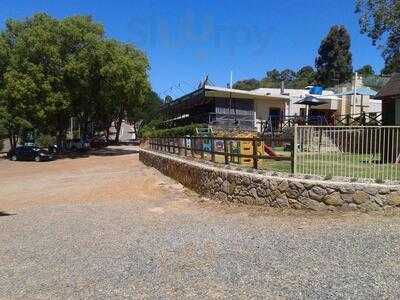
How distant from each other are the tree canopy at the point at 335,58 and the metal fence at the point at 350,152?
8062 centimetres

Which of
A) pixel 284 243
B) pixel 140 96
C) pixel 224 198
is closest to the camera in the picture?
pixel 284 243

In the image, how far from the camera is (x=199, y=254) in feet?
28.0

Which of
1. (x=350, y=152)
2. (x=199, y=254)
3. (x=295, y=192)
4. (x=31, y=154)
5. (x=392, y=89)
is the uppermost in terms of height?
(x=392, y=89)

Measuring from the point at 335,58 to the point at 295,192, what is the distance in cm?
8345

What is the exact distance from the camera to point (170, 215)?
12945mm

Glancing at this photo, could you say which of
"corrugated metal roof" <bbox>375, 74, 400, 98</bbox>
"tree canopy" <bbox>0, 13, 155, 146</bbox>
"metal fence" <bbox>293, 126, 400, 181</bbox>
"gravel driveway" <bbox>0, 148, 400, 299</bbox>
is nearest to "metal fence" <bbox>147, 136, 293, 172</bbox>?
"metal fence" <bbox>293, 126, 400, 181</bbox>

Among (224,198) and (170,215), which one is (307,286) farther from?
(224,198)

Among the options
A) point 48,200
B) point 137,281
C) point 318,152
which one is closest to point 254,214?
point 318,152

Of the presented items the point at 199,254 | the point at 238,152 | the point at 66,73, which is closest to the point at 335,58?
the point at 66,73

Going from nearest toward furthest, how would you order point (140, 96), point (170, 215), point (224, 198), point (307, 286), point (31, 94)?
point (307, 286) < point (170, 215) < point (224, 198) < point (31, 94) < point (140, 96)

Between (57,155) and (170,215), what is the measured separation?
125ft

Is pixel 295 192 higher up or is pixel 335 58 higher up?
pixel 335 58

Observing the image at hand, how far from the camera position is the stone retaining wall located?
11.0 m

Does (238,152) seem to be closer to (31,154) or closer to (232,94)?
(232,94)
